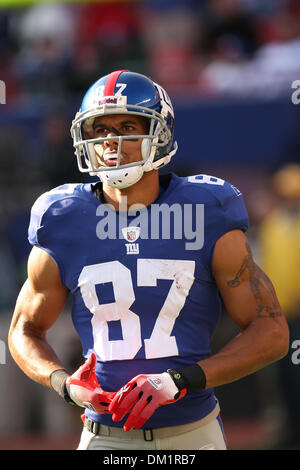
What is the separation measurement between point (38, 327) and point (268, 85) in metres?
4.68

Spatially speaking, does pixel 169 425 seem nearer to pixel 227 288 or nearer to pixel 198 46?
pixel 227 288

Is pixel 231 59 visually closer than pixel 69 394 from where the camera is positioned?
No

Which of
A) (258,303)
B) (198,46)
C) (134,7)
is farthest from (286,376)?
(134,7)

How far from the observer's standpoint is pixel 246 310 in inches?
126

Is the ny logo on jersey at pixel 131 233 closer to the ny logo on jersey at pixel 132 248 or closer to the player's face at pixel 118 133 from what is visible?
the ny logo on jersey at pixel 132 248

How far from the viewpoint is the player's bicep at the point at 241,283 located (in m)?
3.18

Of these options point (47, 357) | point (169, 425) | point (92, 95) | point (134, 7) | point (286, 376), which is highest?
point (134, 7)

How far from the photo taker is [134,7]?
9.67 metres

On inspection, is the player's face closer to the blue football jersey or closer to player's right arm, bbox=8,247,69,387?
the blue football jersey

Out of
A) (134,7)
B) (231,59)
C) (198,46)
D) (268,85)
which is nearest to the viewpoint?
(268,85)

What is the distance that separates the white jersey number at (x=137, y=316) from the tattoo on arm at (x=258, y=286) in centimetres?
17

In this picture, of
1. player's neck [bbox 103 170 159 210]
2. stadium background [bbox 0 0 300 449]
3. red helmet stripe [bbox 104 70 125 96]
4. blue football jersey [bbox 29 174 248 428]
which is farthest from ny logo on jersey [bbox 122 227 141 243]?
stadium background [bbox 0 0 300 449]

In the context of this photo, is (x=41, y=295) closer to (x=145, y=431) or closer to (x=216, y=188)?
(x=145, y=431)

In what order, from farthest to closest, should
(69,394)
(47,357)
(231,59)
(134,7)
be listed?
1. (134,7)
2. (231,59)
3. (47,357)
4. (69,394)
